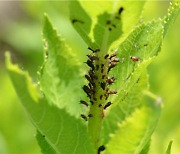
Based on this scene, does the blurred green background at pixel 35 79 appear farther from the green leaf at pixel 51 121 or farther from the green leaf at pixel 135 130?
the green leaf at pixel 135 130

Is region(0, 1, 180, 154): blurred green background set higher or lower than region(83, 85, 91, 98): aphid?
higher

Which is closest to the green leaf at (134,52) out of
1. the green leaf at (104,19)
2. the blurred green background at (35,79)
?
the green leaf at (104,19)

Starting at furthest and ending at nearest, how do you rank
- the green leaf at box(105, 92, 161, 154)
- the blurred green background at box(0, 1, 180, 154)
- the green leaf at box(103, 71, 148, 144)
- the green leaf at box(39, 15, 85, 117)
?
1. the blurred green background at box(0, 1, 180, 154)
2. the green leaf at box(103, 71, 148, 144)
3. the green leaf at box(39, 15, 85, 117)
4. the green leaf at box(105, 92, 161, 154)

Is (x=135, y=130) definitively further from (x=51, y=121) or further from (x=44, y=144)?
(x=44, y=144)

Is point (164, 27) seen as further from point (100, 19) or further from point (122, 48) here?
point (100, 19)

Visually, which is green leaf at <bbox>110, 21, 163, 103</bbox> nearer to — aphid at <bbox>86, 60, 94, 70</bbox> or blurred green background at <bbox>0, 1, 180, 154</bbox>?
aphid at <bbox>86, 60, 94, 70</bbox>

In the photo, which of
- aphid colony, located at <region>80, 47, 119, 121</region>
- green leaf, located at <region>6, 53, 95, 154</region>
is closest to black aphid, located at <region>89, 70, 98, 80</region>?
aphid colony, located at <region>80, 47, 119, 121</region>

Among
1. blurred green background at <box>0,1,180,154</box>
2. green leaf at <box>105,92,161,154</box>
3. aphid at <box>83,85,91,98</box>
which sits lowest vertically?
green leaf at <box>105,92,161,154</box>
